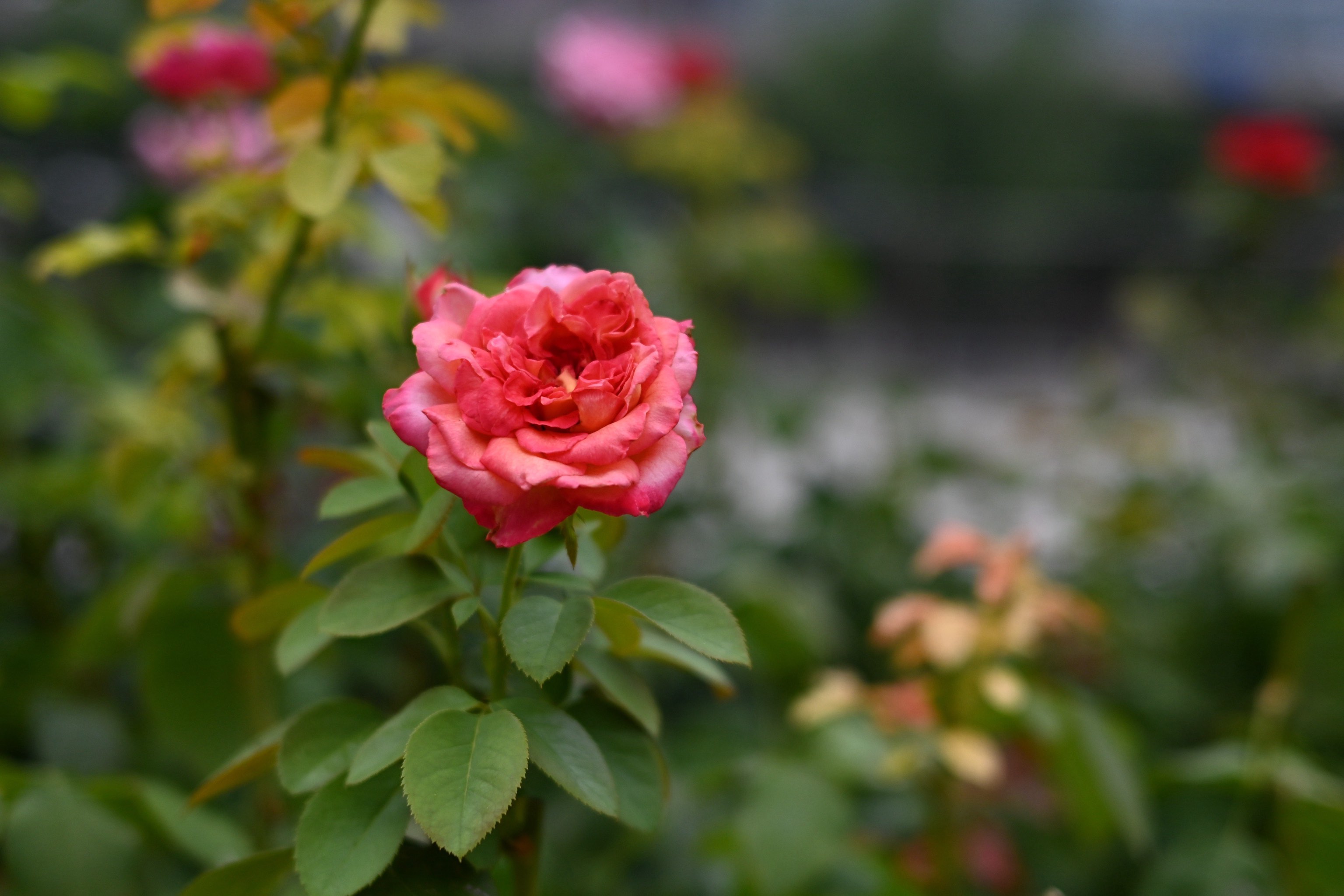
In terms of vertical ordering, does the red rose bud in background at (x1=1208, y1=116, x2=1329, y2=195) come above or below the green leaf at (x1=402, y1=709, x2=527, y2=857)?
above

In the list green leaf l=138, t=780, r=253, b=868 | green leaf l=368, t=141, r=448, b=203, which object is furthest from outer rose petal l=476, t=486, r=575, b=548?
green leaf l=138, t=780, r=253, b=868

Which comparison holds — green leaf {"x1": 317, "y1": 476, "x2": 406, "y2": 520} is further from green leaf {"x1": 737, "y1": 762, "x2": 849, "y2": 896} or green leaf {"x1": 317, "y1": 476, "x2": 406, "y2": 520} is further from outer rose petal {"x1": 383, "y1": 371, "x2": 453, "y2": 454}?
green leaf {"x1": 737, "y1": 762, "x2": 849, "y2": 896}

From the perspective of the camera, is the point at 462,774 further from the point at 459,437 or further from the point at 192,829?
the point at 192,829

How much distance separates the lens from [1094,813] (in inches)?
25.2

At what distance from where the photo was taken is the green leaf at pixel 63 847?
1.59 ft

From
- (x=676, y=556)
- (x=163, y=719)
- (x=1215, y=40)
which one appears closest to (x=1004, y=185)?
(x=1215, y=40)

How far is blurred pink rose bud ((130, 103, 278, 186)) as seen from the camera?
658mm

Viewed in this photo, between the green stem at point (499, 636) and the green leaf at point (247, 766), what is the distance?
83mm

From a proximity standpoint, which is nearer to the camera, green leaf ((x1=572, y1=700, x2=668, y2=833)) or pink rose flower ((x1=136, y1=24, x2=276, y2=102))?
green leaf ((x1=572, y1=700, x2=668, y2=833))

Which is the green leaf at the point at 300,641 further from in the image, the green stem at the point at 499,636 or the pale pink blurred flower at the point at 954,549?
the pale pink blurred flower at the point at 954,549

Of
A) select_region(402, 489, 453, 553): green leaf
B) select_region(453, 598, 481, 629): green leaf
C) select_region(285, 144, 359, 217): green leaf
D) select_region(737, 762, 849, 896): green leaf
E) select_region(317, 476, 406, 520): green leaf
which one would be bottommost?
select_region(737, 762, 849, 896): green leaf

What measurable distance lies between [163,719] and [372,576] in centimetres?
33

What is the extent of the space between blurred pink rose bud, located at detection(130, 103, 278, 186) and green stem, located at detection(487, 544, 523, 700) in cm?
33

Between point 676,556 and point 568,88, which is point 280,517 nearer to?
point 676,556
